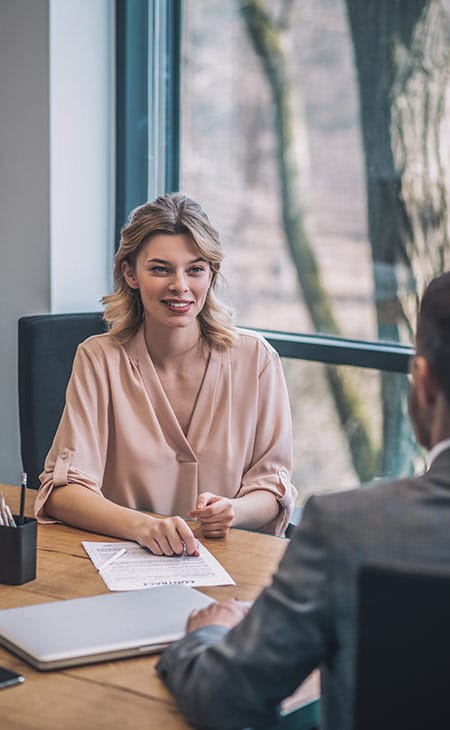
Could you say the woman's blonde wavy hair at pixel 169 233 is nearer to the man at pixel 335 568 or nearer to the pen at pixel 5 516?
the pen at pixel 5 516

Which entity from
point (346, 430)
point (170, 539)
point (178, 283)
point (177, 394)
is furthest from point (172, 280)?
point (346, 430)

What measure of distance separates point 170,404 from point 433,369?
134 cm

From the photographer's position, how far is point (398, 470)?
3.22 m

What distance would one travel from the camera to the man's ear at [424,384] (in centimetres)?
108

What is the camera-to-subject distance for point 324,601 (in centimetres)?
106

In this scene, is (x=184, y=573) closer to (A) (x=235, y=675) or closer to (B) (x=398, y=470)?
(A) (x=235, y=675)

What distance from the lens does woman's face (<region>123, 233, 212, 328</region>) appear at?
92.1 inches

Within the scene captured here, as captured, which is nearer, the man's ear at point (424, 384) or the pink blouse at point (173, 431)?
the man's ear at point (424, 384)

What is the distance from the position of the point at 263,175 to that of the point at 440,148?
662 millimetres

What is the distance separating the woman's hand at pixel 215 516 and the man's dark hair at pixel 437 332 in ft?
2.87

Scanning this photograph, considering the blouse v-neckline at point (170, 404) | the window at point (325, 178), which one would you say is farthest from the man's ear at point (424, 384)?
the window at point (325, 178)

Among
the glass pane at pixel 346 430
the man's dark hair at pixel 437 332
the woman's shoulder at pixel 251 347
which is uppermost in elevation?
the man's dark hair at pixel 437 332

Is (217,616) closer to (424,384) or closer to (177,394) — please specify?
(424,384)

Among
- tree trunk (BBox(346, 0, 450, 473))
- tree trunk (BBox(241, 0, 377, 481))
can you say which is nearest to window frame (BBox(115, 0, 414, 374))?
tree trunk (BBox(241, 0, 377, 481))
